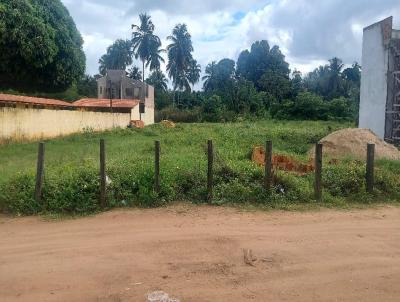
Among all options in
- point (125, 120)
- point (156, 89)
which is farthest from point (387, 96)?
point (156, 89)

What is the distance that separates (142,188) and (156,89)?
54813 millimetres

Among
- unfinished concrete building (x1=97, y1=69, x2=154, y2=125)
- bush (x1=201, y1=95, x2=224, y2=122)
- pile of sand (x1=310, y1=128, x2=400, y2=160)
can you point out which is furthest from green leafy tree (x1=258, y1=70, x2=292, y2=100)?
pile of sand (x1=310, y1=128, x2=400, y2=160)

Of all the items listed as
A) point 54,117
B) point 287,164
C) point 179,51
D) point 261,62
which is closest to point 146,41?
point 179,51

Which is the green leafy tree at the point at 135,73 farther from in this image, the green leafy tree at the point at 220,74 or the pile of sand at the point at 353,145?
the pile of sand at the point at 353,145

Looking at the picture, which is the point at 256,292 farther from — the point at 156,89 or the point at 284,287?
the point at 156,89

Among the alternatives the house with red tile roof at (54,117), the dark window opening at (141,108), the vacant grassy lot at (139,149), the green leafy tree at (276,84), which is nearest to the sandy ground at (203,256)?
the vacant grassy lot at (139,149)

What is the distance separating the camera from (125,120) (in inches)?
1326

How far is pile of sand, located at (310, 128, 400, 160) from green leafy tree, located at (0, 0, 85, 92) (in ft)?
34.0

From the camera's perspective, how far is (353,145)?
14703mm

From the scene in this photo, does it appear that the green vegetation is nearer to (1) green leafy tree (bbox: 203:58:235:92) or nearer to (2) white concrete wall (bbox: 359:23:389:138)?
(2) white concrete wall (bbox: 359:23:389:138)

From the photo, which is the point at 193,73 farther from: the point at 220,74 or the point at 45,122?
the point at 45,122

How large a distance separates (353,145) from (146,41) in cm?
4276

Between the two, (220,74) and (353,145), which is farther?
(220,74)

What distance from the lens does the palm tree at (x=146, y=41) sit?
53.5 m
